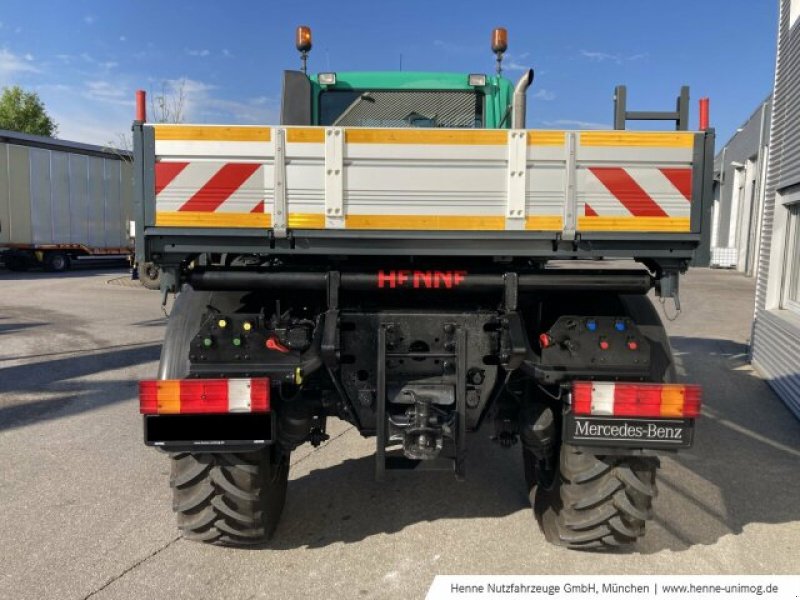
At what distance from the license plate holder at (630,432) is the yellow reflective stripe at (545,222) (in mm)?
909

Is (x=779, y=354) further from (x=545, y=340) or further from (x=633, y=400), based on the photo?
(x=545, y=340)

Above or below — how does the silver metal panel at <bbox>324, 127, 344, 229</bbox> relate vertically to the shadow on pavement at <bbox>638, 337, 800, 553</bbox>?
above

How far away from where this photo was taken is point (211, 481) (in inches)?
129

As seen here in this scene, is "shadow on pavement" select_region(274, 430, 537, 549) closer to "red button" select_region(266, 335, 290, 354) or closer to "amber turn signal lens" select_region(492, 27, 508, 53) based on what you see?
"red button" select_region(266, 335, 290, 354)

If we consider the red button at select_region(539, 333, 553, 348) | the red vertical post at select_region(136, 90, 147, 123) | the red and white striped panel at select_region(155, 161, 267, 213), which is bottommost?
the red button at select_region(539, 333, 553, 348)

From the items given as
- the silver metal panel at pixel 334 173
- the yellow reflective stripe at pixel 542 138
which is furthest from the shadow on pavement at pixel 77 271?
the yellow reflective stripe at pixel 542 138


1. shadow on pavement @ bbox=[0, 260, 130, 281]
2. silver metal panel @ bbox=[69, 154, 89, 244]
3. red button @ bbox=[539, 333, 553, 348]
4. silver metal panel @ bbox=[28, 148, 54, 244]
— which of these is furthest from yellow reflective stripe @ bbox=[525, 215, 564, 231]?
silver metal panel @ bbox=[69, 154, 89, 244]

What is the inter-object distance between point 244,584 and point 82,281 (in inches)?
747

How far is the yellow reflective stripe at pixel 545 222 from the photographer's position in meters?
2.92

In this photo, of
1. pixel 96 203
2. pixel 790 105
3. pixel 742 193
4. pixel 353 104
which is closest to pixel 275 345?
pixel 353 104

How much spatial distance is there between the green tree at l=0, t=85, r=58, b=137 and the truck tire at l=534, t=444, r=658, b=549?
1692 inches

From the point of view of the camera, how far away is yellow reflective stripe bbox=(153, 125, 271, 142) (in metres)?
2.86

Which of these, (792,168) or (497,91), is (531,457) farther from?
(792,168)

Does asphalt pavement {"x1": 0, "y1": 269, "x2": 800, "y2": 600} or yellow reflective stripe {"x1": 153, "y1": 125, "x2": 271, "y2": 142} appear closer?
yellow reflective stripe {"x1": 153, "y1": 125, "x2": 271, "y2": 142}
